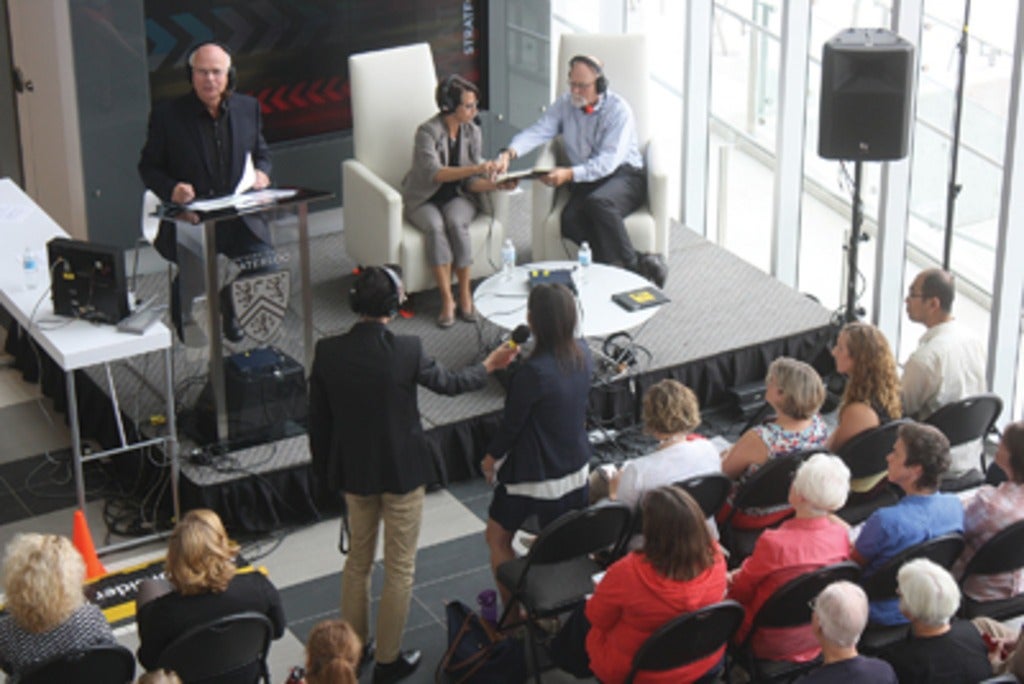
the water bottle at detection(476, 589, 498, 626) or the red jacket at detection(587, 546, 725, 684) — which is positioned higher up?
the red jacket at detection(587, 546, 725, 684)

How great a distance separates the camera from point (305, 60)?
910 centimetres

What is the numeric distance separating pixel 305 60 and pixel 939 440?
5240 millimetres

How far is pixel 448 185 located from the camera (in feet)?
26.8

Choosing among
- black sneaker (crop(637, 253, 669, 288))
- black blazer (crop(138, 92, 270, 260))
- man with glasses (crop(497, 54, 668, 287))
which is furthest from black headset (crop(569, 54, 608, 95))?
black blazer (crop(138, 92, 270, 260))

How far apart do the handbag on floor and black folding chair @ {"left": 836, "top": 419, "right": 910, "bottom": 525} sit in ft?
4.71

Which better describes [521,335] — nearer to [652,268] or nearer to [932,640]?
[932,640]

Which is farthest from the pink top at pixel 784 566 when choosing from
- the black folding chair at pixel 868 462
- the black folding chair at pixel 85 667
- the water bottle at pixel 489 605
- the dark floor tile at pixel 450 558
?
the black folding chair at pixel 85 667

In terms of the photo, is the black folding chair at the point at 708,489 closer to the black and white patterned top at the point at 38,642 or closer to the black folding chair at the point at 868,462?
the black folding chair at the point at 868,462

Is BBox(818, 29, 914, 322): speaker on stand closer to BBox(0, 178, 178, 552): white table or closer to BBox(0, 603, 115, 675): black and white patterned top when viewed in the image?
BBox(0, 178, 178, 552): white table

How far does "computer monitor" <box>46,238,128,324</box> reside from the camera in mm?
6188

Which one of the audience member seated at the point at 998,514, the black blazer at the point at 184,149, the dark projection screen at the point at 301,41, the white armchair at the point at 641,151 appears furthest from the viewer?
the dark projection screen at the point at 301,41

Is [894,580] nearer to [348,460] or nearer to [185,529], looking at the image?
[348,460]

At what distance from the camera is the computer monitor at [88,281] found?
6188 millimetres

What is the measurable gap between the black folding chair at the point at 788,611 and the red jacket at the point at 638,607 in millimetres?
199
